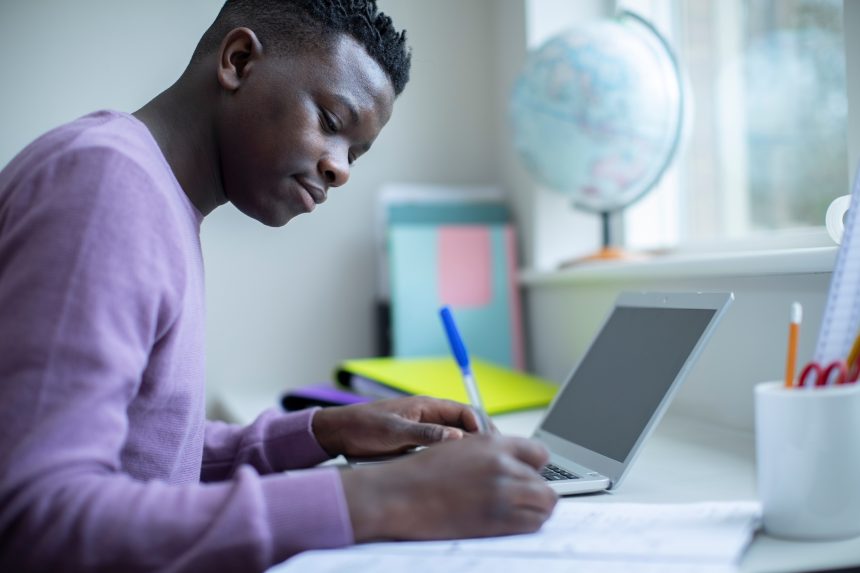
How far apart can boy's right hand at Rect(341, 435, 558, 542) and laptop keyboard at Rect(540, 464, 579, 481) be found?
0.18 m

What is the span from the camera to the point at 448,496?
21.3 inches

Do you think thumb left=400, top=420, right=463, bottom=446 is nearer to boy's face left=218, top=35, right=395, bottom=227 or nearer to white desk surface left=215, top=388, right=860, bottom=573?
white desk surface left=215, top=388, right=860, bottom=573

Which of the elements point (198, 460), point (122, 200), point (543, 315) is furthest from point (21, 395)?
point (543, 315)

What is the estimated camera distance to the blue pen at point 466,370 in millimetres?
837

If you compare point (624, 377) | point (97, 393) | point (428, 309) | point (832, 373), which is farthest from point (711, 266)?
point (97, 393)

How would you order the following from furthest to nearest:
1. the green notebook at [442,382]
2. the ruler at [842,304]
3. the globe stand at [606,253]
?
the globe stand at [606,253]
the green notebook at [442,382]
the ruler at [842,304]

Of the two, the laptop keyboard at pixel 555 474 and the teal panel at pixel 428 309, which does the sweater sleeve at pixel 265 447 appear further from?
the teal panel at pixel 428 309

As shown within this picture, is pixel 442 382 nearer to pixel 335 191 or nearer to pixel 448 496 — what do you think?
pixel 335 191

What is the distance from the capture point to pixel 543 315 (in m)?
1.59

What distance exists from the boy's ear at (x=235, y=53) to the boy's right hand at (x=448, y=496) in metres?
0.42

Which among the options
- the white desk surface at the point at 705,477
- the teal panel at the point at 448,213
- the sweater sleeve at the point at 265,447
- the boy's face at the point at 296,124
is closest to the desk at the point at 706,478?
the white desk surface at the point at 705,477

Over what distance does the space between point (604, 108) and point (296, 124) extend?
2.21ft

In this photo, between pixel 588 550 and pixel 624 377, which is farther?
pixel 624 377

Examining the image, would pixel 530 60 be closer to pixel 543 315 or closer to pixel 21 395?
pixel 543 315
